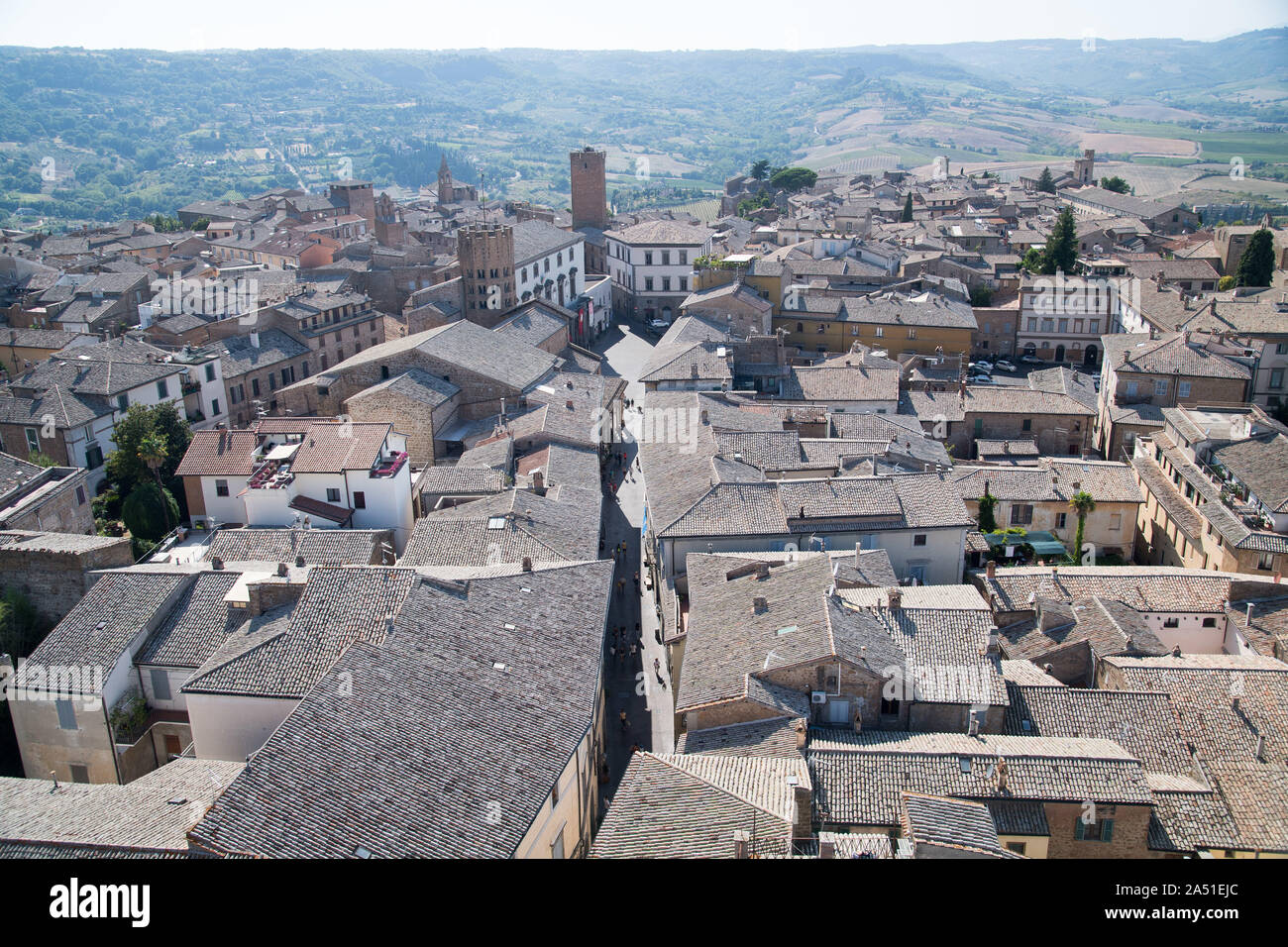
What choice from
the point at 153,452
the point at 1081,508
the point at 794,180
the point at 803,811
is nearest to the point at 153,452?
the point at 153,452

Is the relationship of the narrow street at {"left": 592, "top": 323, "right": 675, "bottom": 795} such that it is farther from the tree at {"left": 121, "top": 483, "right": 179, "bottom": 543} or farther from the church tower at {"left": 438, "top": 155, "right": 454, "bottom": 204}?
the church tower at {"left": 438, "top": 155, "right": 454, "bottom": 204}

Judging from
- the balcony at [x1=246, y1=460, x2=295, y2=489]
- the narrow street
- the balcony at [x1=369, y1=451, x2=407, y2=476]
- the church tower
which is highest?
the church tower

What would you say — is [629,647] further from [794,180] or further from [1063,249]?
[794,180]

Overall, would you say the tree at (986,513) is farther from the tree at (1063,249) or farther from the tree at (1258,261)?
the tree at (1258,261)

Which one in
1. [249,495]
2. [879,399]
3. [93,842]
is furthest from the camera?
[879,399]

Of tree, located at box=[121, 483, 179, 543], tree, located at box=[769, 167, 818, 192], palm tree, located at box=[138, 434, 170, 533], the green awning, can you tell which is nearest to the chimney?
the green awning
